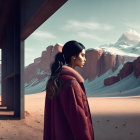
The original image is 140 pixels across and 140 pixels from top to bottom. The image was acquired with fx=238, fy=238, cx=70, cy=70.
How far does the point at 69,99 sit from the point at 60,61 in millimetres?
314

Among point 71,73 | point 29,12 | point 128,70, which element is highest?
point 128,70

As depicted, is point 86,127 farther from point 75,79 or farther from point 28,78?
point 28,78

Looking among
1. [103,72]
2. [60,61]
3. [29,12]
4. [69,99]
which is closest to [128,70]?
[103,72]

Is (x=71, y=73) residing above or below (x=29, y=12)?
below

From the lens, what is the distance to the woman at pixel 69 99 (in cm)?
157

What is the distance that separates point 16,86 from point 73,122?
603cm

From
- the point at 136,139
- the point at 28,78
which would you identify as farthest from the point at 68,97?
the point at 28,78

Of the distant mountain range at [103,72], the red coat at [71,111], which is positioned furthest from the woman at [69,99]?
the distant mountain range at [103,72]

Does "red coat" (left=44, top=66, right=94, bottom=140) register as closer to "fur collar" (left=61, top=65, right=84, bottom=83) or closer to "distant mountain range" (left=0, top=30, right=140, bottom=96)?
"fur collar" (left=61, top=65, right=84, bottom=83)

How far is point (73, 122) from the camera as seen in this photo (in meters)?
1.58

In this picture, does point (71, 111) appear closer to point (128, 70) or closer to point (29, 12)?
point (29, 12)

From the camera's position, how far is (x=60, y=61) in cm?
176

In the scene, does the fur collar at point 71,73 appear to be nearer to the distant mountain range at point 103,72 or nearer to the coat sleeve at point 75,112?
the coat sleeve at point 75,112

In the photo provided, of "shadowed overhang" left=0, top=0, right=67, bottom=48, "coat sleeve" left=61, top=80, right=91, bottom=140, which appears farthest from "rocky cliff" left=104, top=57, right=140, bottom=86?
"coat sleeve" left=61, top=80, right=91, bottom=140
